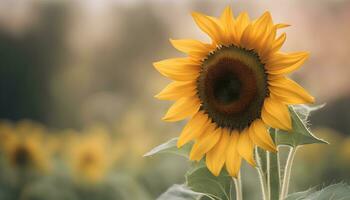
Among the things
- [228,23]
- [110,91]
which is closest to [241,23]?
[228,23]

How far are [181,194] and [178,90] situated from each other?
0.47ft

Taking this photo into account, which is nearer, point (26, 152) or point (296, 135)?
point (296, 135)

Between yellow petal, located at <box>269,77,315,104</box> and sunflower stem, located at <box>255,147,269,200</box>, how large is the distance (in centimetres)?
7

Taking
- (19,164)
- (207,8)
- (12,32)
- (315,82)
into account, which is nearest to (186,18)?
(207,8)

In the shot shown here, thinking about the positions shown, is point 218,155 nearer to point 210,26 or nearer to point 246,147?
point 246,147

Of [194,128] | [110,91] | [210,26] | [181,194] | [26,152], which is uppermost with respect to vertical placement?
[210,26]

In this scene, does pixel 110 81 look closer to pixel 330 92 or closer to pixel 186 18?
pixel 186 18

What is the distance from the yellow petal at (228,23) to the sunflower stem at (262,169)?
0.12m

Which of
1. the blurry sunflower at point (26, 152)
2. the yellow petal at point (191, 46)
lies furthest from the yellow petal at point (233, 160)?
the blurry sunflower at point (26, 152)

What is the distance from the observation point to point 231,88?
2.69ft

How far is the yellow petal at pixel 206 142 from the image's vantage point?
2.49 feet

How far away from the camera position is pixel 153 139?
9.20 feet

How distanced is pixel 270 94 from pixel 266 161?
2.9 inches

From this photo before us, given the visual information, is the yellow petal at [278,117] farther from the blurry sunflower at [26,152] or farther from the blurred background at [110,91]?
the blurry sunflower at [26,152]
